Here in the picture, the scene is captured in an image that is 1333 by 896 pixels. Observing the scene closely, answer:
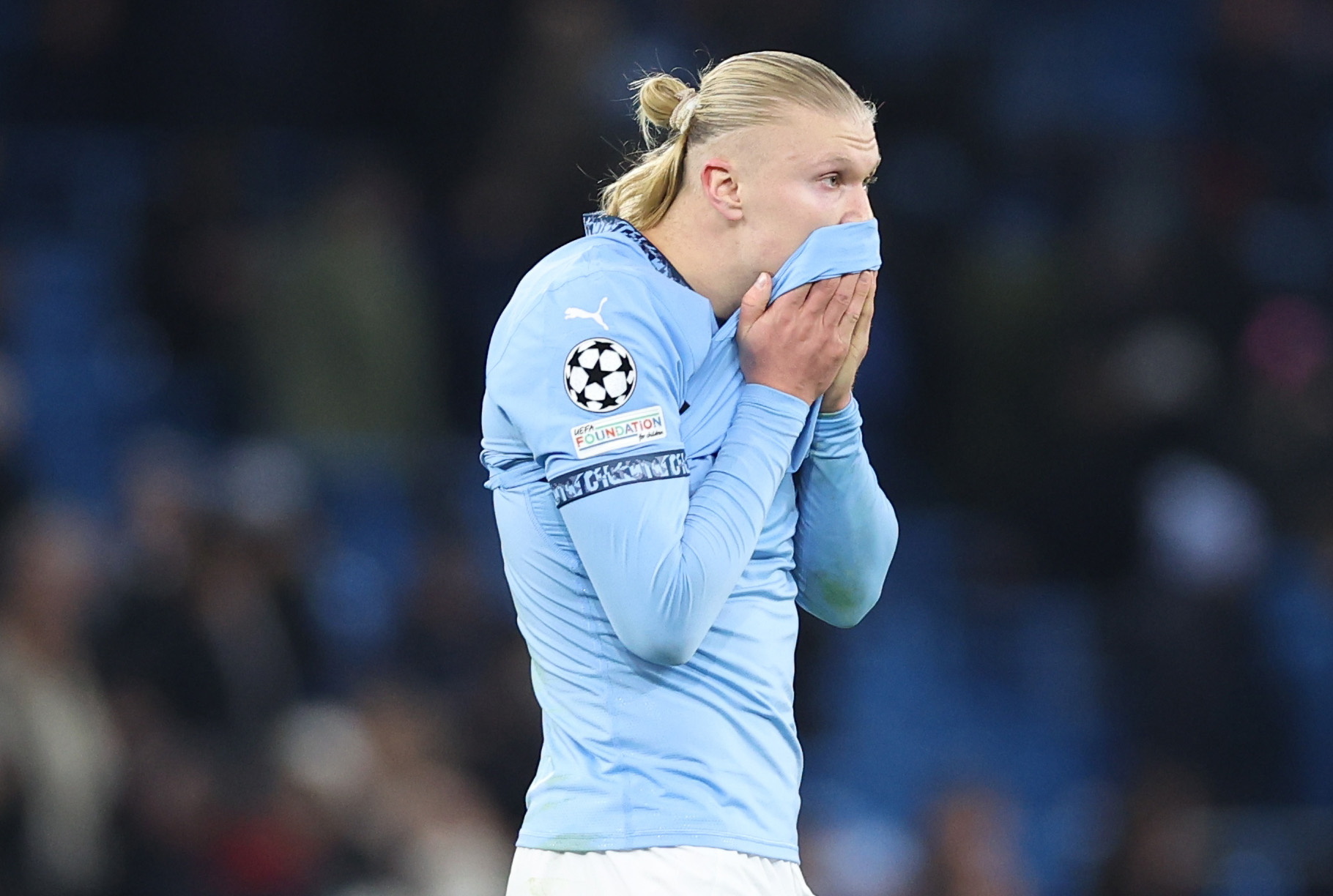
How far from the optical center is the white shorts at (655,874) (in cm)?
243

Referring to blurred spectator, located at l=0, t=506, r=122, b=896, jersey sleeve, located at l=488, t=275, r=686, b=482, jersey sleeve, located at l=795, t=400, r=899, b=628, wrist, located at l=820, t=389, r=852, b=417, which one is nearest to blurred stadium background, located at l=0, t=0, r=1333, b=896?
blurred spectator, located at l=0, t=506, r=122, b=896

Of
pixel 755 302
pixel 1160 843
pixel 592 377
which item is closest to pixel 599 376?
pixel 592 377

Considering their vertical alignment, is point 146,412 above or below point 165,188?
below

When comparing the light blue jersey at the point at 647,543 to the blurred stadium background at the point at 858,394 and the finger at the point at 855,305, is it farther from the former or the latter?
the blurred stadium background at the point at 858,394

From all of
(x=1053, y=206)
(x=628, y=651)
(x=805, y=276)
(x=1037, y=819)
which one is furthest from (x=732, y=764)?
(x=1053, y=206)

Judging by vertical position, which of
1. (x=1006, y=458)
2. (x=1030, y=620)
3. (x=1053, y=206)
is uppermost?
(x=1053, y=206)

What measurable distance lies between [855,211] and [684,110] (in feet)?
0.94

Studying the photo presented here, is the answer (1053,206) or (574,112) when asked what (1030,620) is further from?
(574,112)

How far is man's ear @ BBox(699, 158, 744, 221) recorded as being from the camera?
8.73 feet

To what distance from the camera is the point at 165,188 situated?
8508 millimetres

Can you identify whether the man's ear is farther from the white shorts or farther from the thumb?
the white shorts

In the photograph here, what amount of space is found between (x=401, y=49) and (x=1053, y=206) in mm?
3251

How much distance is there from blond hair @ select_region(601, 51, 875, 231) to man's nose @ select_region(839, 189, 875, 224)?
0.12 meters

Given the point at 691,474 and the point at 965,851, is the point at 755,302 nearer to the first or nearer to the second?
the point at 691,474
